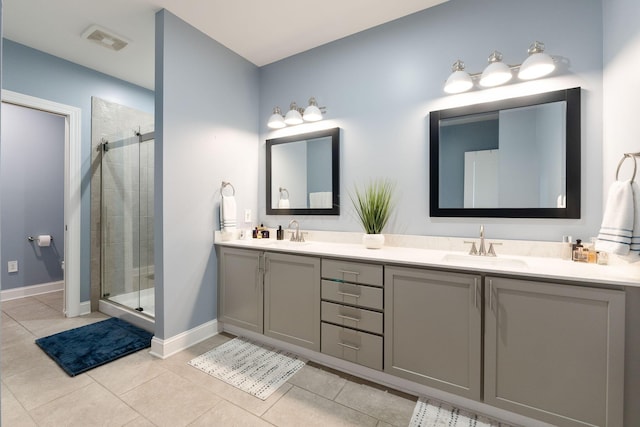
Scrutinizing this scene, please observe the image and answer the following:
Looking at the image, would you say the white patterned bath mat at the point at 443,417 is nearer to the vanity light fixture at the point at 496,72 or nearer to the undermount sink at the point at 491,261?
the undermount sink at the point at 491,261

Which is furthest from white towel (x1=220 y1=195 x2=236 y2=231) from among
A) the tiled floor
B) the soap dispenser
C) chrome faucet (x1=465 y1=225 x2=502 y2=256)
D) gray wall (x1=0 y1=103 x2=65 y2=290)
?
gray wall (x1=0 y1=103 x2=65 y2=290)

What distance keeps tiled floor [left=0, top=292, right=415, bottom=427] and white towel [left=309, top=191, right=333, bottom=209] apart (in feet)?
4.33

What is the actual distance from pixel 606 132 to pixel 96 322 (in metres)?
4.25

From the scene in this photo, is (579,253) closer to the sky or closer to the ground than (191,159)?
closer to the ground

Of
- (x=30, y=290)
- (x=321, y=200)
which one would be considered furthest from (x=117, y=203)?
(x=321, y=200)

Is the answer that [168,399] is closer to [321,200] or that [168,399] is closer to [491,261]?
[321,200]

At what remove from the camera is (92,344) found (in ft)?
7.97

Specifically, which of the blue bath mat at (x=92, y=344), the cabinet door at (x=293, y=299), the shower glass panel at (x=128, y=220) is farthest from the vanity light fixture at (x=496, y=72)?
the blue bath mat at (x=92, y=344)

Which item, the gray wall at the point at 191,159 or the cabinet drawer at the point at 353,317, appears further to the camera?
the gray wall at the point at 191,159

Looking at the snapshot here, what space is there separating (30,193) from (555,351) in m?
5.22

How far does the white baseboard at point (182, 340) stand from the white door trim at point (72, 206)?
1375mm

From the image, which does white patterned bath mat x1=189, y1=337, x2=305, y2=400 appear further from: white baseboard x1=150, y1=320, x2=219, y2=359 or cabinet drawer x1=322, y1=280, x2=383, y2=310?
cabinet drawer x1=322, y1=280, x2=383, y2=310

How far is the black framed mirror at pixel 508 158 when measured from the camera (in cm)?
188

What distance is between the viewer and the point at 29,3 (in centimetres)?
227
